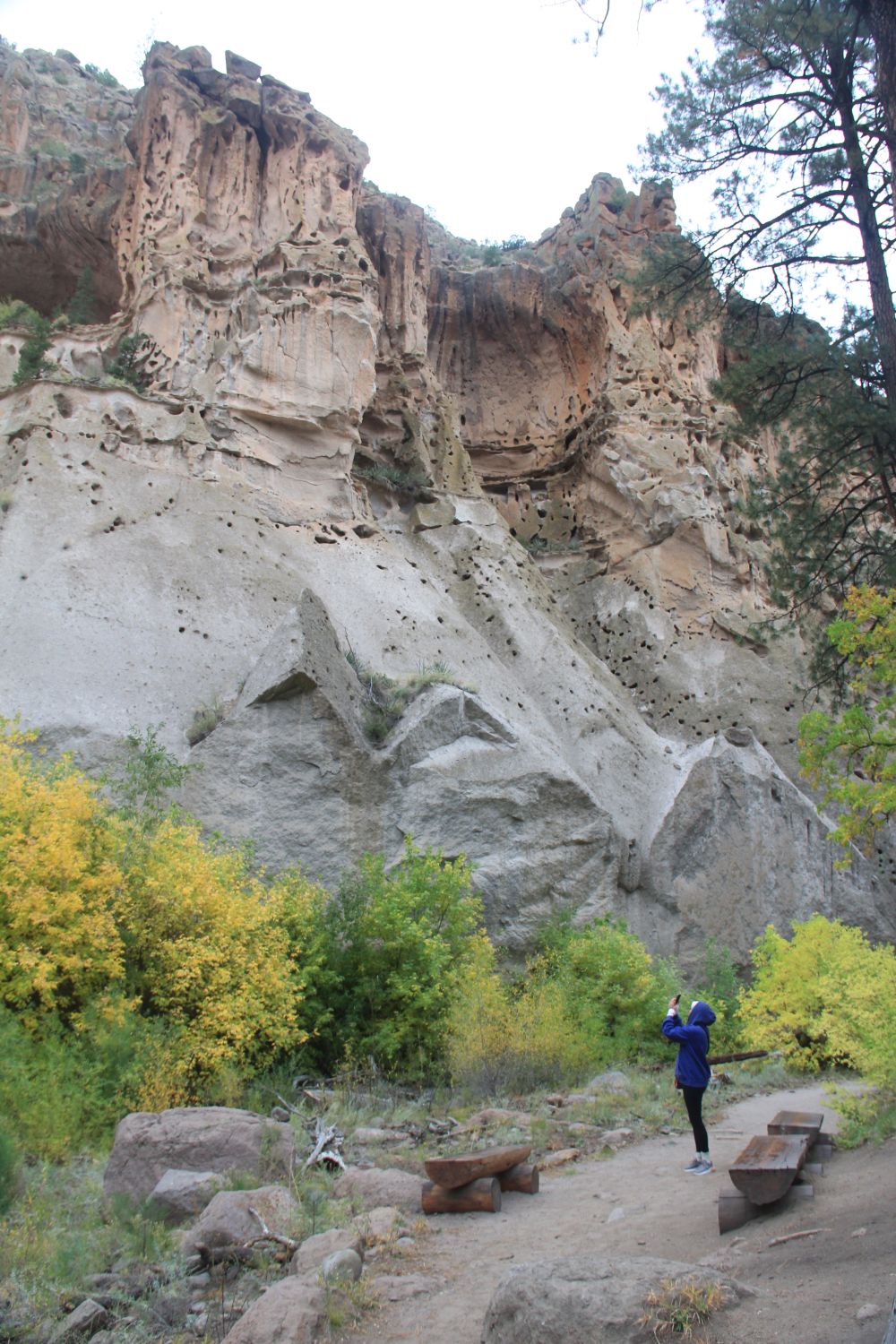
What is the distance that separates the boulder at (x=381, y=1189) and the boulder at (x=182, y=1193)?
1014mm

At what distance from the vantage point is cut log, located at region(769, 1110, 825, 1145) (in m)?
7.19

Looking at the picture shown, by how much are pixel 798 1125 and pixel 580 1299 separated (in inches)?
157

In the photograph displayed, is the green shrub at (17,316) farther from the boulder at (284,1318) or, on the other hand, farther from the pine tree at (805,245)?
the boulder at (284,1318)

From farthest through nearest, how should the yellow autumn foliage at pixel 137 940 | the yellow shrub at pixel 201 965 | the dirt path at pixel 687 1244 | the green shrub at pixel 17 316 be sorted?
the green shrub at pixel 17 316 < the yellow shrub at pixel 201 965 < the yellow autumn foliage at pixel 137 940 < the dirt path at pixel 687 1244

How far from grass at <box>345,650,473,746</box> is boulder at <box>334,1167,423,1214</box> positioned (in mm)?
9800

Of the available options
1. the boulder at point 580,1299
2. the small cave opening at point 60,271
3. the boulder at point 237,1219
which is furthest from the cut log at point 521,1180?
the small cave opening at point 60,271

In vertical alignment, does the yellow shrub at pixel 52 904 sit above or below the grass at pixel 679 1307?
above

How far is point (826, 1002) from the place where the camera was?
9102mm

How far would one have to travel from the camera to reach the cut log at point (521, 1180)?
6996 mm

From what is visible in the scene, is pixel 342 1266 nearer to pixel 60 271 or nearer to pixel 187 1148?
pixel 187 1148

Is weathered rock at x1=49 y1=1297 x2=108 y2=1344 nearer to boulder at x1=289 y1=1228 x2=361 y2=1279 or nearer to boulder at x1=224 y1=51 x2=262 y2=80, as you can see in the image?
boulder at x1=289 y1=1228 x2=361 y2=1279

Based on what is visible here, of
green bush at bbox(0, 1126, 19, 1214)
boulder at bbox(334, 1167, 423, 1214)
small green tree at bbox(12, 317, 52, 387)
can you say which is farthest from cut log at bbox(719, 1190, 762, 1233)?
small green tree at bbox(12, 317, 52, 387)

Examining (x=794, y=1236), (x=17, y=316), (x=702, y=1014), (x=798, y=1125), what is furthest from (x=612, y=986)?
(x=17, y=316)

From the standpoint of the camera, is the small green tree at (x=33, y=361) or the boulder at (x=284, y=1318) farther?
the small green tree at (x=33, y=361)
